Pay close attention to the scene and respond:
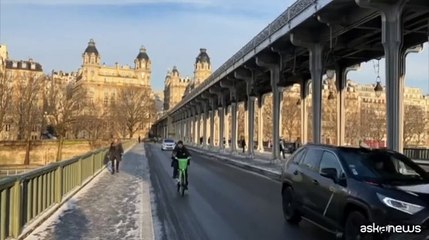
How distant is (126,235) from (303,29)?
19.0 meters

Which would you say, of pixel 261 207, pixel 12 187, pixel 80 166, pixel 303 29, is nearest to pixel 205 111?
pixel 303 29

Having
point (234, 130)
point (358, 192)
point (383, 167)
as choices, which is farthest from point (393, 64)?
point (234, 130)

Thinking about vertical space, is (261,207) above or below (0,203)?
below

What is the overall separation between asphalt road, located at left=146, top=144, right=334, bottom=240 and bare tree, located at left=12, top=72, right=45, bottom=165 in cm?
5636

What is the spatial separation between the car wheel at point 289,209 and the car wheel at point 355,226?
106 inches

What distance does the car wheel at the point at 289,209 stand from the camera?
35.3ft

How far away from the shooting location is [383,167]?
8.69 metres

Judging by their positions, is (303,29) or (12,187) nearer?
(12,187)

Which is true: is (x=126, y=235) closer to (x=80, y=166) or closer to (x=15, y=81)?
(x=80, y=166)

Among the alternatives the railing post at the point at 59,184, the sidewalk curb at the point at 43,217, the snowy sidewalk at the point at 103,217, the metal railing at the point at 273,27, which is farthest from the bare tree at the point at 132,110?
the railing post at the point at 59,184

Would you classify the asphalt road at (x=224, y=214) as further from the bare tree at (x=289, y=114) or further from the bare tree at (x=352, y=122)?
the bare tree at (x=289, y=114)

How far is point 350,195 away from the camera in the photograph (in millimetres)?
7961

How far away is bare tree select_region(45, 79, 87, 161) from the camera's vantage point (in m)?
79.2

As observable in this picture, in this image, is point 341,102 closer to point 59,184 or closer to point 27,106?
point 59,184
